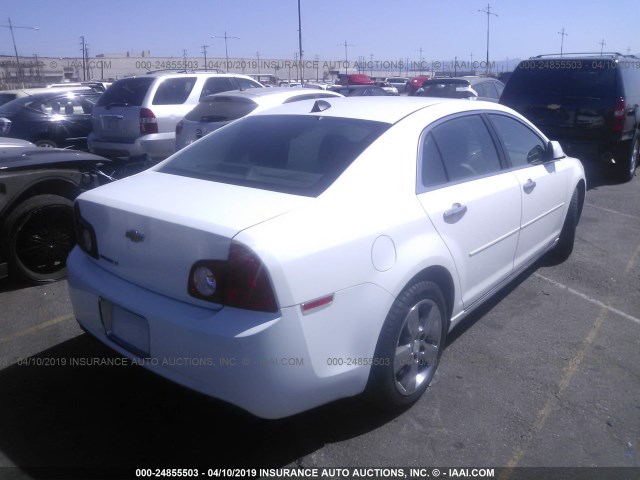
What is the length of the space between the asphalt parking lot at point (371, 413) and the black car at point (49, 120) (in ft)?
24.5

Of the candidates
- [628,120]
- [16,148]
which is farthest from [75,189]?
[628,120]

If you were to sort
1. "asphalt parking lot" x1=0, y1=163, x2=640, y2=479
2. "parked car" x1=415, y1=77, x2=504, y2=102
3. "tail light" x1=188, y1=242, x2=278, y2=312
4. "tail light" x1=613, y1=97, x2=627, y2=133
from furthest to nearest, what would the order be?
"parked car" x1=415, y1=77, x2=504, y2=102 → "tail light" x1=613, y1=97, x2=627, y2=133 → "asphalt parking lot" x1=0, y1=163, x2=640, y2=479 → "tail light" x1=188, y1=242, x2=278, y2=312

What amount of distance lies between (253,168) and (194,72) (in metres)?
7.35

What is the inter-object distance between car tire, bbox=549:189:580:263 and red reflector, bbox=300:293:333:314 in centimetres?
359

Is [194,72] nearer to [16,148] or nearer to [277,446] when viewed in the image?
[16,148]

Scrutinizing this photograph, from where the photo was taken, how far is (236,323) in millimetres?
2402

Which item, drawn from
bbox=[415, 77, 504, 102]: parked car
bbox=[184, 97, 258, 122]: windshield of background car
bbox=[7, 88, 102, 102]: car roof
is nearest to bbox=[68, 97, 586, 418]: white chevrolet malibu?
bbox=[184, 97, 258, 122]: windshield of background car

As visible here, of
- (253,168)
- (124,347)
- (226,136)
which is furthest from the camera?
(226,136)

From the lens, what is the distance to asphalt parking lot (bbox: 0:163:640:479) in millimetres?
2824

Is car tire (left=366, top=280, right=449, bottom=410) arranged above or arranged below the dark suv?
below

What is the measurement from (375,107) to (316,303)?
1699 mm

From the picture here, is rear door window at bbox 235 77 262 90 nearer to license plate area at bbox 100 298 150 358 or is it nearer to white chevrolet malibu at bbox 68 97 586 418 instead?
white chevrolet malibu at bbox 68 97 586 418

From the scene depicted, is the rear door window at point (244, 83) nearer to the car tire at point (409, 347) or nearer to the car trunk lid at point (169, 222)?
the car trunk lid at point (169, 222)

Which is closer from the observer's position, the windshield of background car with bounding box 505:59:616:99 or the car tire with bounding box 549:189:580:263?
the car tire with bounding box 549:189:580:263
